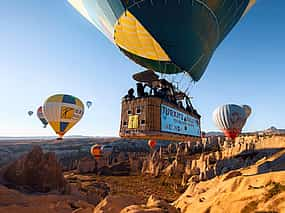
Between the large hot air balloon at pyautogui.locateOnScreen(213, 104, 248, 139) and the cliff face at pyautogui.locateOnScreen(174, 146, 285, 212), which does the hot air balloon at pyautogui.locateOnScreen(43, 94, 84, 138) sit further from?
the cliff face at pyautogui.locateOnScreen(174, 146, 285, 212)

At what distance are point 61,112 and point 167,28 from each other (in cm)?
3264

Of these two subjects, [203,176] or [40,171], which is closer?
[40,171]

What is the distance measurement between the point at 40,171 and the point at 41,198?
11.4 ft

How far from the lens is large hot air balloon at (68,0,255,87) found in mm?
12617

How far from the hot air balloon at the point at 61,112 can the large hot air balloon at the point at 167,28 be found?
1049 inches

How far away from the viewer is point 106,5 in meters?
14.1

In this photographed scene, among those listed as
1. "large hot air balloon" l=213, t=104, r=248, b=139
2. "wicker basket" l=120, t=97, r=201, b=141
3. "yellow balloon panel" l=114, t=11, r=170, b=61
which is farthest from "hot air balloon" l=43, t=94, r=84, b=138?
"wicker basket" l=120, t=97, r=201, b=141

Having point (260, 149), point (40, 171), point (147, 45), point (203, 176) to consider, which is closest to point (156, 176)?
point (203, 176)

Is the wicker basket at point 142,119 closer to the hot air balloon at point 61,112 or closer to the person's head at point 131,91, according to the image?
the person's head at point 131,91

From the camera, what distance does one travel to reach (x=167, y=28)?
12.7m

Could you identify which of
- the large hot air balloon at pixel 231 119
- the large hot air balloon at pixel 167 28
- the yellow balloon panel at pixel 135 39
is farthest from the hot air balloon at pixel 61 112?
the large hot air balloon at pixel 231 119

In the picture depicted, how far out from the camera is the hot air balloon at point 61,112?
1594 inches

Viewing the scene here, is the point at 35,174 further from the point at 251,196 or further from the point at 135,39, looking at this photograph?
the point at 251,196

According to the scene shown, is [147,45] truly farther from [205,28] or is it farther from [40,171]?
[40,171]
